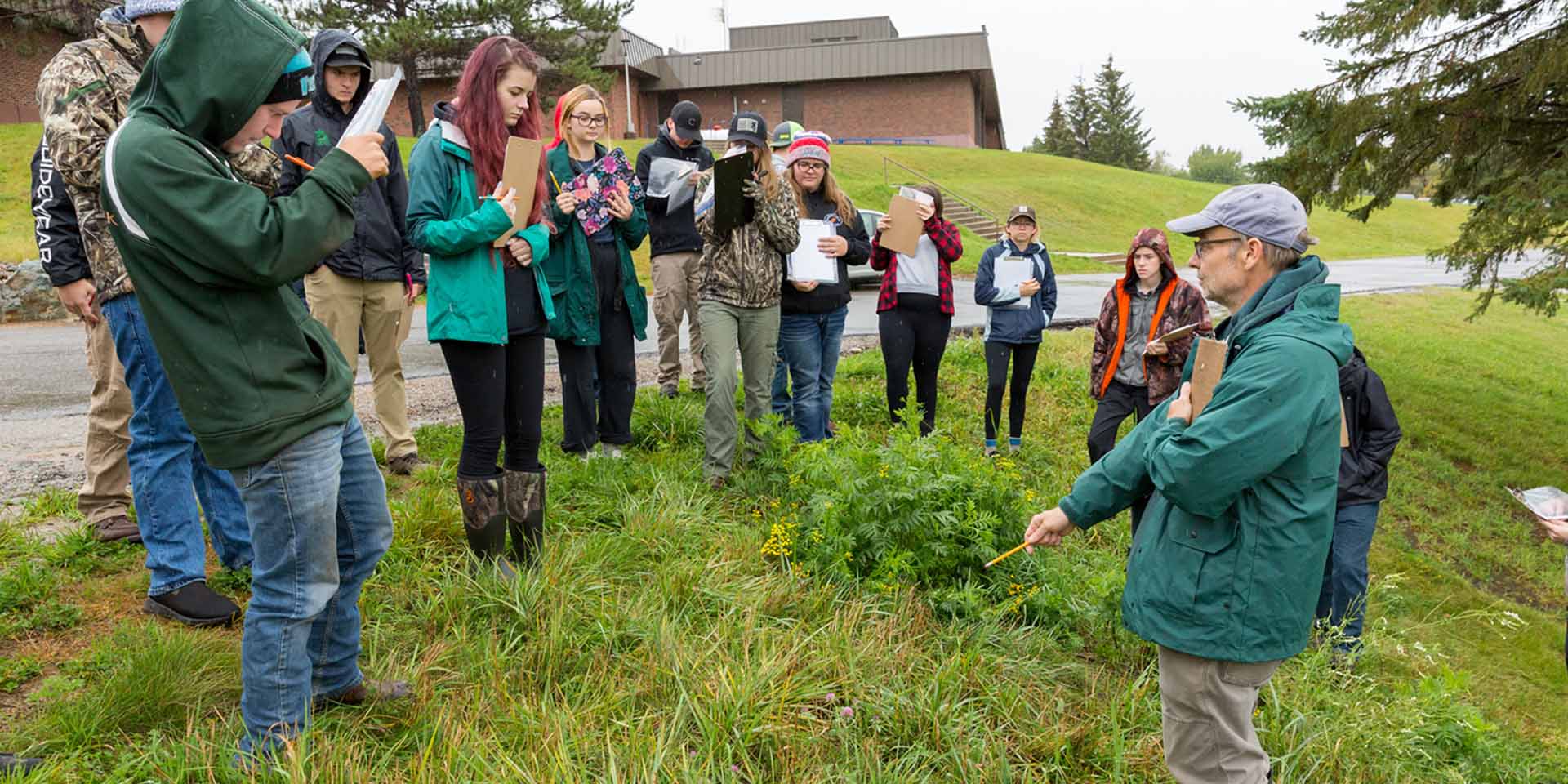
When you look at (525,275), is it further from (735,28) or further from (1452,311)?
(735,28)

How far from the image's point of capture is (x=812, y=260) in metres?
5.73

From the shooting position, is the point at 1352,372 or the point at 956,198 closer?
the point at 1352,372

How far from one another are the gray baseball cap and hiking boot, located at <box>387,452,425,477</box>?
4148 millimetres

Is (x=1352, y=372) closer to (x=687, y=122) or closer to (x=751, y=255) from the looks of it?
(x=751, y=255)

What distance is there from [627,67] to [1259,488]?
45.0 meters

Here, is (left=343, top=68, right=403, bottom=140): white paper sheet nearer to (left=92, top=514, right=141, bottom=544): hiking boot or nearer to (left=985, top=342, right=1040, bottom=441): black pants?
(left=92, top=514, right=141, bottom=544): hiking boot

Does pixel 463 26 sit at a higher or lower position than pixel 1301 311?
higher

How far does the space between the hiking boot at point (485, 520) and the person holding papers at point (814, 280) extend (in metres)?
2.36

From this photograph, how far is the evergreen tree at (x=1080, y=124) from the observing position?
211ft

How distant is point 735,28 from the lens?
181ft

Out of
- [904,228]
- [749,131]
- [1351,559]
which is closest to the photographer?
[1351,559]

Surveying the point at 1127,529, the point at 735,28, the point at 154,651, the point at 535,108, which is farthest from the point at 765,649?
the point at 735,28

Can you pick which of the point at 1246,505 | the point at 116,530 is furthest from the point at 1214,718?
the point at 116,530

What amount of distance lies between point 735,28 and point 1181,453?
56.8 metres
